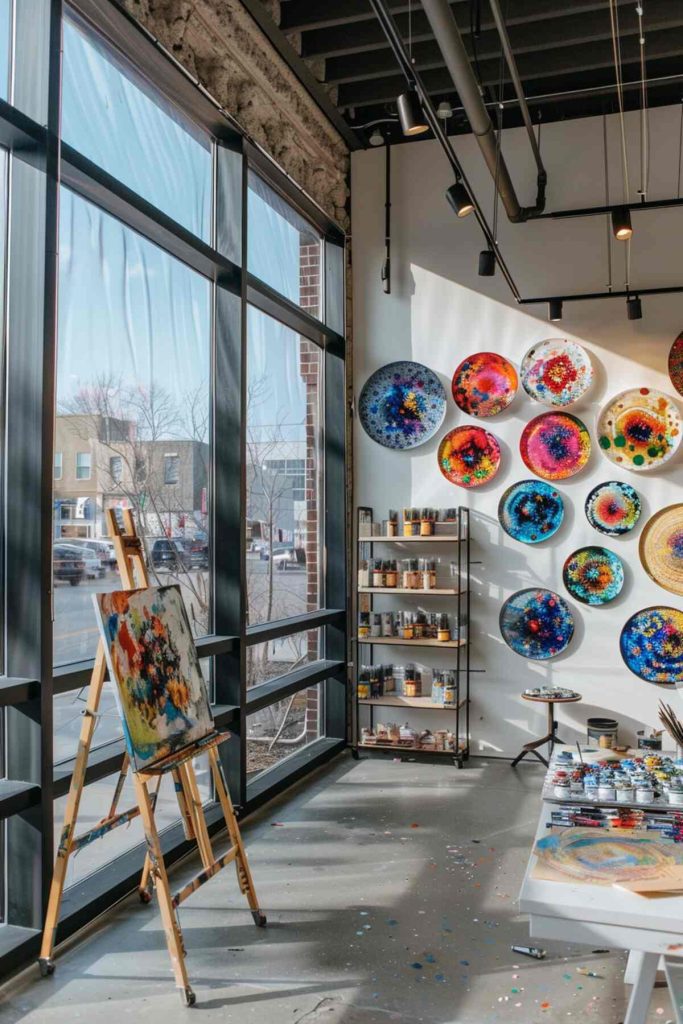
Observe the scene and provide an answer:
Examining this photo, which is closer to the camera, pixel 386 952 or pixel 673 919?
pixel 673 919

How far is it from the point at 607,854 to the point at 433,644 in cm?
287

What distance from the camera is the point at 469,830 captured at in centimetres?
427

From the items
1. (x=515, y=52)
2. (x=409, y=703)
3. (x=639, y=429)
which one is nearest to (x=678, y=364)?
(x=639, y=429)

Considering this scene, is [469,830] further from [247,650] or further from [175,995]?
[175,995]

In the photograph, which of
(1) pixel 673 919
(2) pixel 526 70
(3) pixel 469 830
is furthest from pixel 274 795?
(2) pixel 526 70

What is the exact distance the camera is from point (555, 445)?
5.59 m

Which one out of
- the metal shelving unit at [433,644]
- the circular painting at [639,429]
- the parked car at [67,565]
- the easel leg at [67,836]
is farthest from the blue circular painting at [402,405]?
the easel leg at [67,836]

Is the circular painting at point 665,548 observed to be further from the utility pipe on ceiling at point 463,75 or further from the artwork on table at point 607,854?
the artwork on table at point 607,854

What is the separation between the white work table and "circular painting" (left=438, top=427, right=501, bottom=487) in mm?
3626

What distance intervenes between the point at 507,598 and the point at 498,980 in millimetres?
3090

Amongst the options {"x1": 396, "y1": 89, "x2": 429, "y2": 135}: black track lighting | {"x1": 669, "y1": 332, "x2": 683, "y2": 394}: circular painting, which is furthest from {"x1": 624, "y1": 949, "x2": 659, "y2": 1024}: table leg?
{"x1": 669, "y1": 332, "x2": 683, "y2": 394}: circular painting

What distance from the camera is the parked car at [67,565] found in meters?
3.31

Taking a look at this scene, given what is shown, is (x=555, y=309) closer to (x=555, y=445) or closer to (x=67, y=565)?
(x=555, y=445)

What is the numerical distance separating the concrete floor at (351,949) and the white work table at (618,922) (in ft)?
1.52
